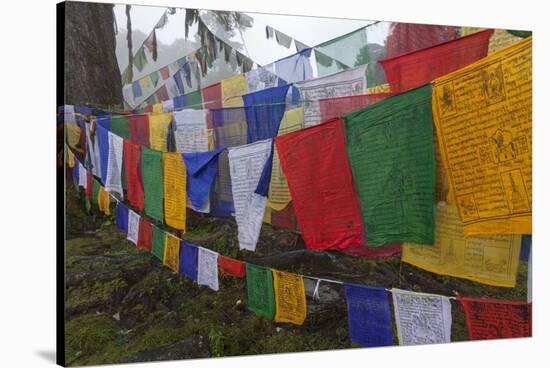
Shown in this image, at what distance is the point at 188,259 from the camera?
5.12 meters

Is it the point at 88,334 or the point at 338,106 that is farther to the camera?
the point at 338,106

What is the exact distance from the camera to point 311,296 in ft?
17.4

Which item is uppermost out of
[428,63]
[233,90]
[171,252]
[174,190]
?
[428,63]

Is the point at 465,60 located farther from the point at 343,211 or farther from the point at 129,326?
the point at 129,326

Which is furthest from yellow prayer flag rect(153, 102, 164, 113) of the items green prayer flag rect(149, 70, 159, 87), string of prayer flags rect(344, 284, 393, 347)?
string of prayer flags rect(344, 284, 393, 347)

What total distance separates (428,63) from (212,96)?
136cm

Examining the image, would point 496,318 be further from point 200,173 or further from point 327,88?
point 200,173

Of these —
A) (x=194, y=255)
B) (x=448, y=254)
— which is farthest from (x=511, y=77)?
(x=194, y=255)

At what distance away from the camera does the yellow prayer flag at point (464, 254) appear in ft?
17.4

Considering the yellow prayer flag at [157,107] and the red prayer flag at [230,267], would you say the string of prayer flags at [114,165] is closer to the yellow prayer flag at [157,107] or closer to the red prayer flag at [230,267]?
the yellow prayer flag at [157,107]

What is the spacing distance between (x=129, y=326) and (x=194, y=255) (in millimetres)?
561

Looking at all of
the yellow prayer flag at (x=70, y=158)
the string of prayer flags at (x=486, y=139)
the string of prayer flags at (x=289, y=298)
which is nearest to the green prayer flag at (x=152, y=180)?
the yellow prayer flag at (x=70, y=158)

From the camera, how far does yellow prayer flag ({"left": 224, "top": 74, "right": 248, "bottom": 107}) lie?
16.9 ft

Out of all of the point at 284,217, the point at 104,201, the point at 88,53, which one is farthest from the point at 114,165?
the point at 284,217
